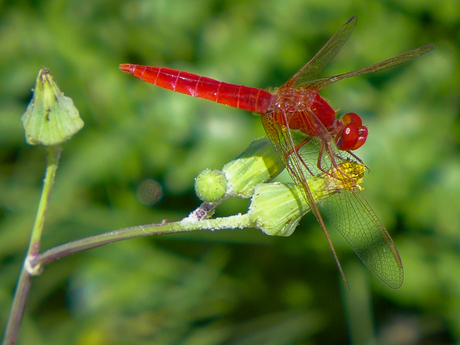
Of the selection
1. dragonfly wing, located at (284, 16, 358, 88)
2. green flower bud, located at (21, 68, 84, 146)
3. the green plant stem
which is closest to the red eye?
dragonfly wing, located at (284, 16, 358, 88)

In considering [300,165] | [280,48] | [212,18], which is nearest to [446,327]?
[300,165]

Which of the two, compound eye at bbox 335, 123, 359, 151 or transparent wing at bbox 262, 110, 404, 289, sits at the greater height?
compound eye at bbox 335, 123, 359, 151

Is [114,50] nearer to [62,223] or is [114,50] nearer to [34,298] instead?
[62,223]

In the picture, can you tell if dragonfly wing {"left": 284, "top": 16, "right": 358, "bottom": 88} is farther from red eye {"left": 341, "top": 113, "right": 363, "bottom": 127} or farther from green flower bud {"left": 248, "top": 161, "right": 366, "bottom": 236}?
green flower bud {"left": 248, "top": 161, "right": 366, "bottom": 236}

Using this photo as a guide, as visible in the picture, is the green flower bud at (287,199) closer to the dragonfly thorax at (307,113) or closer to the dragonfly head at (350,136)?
the dragonfly head at (350,136)

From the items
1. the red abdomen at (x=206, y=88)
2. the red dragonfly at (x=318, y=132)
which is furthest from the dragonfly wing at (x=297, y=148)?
the red abdomen at (x=206, y=88)

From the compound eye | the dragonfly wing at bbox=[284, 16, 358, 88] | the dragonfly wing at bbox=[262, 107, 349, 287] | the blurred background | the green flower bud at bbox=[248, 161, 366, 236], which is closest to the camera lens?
the green flower bud at bbox=[248, 161, 366, 236]

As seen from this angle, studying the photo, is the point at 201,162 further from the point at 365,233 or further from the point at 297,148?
the point at 365,233
